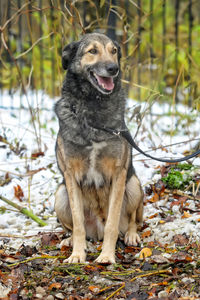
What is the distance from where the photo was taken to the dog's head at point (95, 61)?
3703 millimetres

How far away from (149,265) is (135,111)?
2.52m

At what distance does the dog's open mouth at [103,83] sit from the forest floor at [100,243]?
1401mm

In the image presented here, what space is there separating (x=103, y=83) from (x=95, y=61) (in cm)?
21

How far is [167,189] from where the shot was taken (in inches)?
196

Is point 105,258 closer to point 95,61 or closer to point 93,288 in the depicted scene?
point 93,288

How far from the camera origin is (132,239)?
13.3ft

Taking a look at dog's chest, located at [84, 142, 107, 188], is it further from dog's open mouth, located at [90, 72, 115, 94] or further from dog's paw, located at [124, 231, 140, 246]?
dog's paw, located at [124, 231, 140, 246]

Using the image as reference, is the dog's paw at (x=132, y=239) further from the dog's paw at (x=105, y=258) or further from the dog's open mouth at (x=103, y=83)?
the dog's open mouth at (x=103, y=83)

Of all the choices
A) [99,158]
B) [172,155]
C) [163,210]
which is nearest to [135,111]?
[172,155]

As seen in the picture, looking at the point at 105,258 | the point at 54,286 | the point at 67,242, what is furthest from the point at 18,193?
the point at 54,286

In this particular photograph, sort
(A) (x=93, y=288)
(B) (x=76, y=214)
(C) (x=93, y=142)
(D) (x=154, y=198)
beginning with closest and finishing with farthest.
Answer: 1. (A) (x=93, y=288)
2. (C) (x=93, y=142)
3. (B) (x=76, y=214)
4. (D) (x=154, y=198)

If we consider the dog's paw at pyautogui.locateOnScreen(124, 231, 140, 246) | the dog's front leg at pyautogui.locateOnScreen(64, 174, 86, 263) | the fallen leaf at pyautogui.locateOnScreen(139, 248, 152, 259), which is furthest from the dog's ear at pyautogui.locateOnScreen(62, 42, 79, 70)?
the fallen leaf at pyautogui.locateOnScreen(139, 248, 152, 259)

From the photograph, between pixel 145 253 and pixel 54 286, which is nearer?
pixel 54 286

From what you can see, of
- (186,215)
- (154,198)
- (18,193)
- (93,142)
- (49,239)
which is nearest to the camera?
(93,142)
